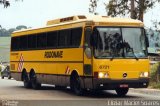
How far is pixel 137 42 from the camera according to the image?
23.3 metres

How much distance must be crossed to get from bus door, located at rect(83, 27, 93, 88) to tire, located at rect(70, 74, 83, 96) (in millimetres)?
892

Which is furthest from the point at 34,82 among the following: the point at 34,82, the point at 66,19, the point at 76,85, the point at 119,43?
the point at 119,43

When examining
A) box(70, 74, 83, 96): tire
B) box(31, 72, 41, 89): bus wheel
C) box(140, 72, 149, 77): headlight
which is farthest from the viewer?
box(31, 72, 41, 89): bus wheel

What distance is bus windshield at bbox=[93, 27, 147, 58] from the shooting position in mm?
22844

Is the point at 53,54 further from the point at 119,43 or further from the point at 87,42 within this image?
the point at 119,43

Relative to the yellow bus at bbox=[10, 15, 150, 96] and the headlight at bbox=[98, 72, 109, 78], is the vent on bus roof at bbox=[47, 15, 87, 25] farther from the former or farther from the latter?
the headlight at bbox=[98, 72, 109, 78]

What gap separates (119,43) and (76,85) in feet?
8.91

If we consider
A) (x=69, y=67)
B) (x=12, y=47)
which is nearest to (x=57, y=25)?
(x=69, y=67)

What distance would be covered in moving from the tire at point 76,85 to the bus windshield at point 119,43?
1.89 m

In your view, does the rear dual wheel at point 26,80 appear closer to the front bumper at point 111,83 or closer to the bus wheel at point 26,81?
the bus wheel at point 26,81

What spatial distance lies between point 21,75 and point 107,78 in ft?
33.7

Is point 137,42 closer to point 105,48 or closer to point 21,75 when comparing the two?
point 105,48

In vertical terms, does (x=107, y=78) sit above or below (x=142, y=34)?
below

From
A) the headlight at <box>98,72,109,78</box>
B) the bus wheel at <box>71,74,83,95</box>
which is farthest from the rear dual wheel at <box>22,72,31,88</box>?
the headlight at <box>98,72,109,78</box>
